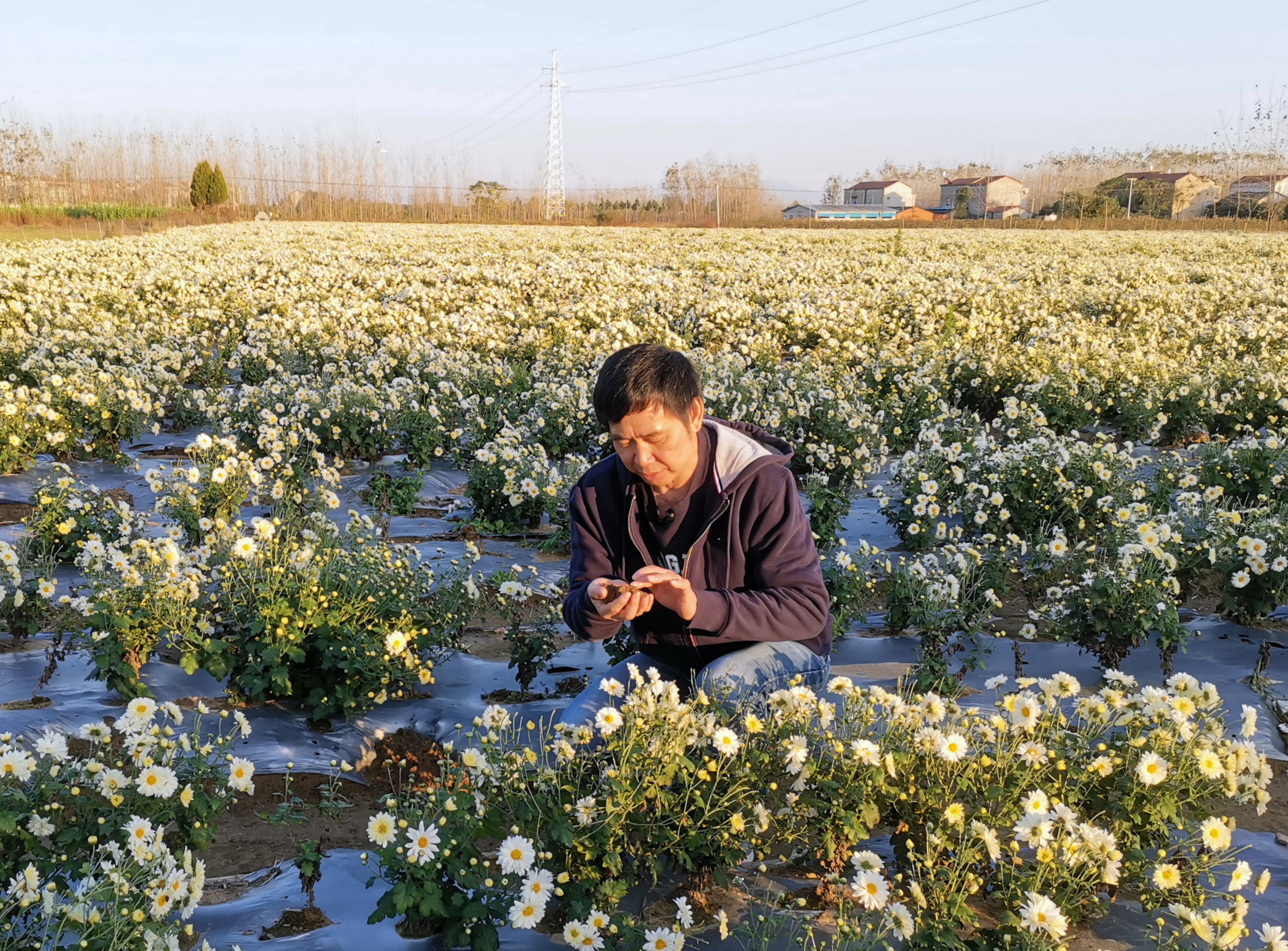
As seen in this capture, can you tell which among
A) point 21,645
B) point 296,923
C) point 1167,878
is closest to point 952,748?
point 1167,878

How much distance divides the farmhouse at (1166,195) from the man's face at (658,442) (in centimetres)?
5149

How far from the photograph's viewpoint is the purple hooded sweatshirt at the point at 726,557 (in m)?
2.96

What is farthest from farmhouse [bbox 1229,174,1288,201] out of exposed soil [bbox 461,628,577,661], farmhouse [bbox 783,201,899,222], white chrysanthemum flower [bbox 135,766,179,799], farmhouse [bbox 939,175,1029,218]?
white chrysanthemum flower [bbox 135,766,179,799]

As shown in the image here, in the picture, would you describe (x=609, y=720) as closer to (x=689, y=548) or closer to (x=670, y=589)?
Answer: (x=670, y=589)

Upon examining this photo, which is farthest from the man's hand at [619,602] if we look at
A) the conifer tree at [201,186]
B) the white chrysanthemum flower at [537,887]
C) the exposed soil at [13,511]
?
the conifer tree at [201,186]

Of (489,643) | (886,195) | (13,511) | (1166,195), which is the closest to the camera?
(489,643)

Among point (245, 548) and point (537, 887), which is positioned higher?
Answer: point (245, 548)

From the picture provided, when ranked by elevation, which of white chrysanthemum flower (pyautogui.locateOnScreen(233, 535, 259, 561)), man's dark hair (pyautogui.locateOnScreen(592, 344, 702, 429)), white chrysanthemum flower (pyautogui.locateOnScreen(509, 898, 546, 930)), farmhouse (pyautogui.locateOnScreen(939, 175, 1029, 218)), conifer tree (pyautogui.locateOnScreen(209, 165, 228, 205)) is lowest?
white chrysanthemum flower (pyautogui.locateOnScreen(509, 898, 546, 930))

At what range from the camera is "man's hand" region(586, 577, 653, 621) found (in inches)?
107

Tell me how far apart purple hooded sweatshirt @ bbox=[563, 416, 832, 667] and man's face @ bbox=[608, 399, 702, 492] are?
123mm

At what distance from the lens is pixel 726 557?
3080 millimetres

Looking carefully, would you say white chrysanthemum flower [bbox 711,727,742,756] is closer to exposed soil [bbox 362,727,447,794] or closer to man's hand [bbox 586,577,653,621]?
man's hand [bbox 586,577,653,621]

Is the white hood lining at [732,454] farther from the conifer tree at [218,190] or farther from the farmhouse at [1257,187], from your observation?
the farmhouse at [1257,187]

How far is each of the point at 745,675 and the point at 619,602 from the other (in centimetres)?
50
